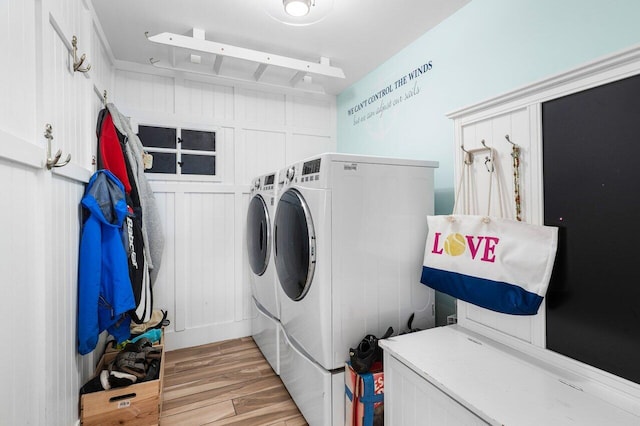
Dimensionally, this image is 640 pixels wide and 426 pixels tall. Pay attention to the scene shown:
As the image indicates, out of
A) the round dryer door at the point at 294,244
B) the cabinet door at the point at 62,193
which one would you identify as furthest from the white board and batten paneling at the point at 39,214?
the round dryer door at the point at 294,244

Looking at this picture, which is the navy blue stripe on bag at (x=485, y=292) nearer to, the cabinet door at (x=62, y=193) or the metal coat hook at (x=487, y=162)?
the metal coat hook at (x=487, y=162)

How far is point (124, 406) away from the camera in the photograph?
5.26ft

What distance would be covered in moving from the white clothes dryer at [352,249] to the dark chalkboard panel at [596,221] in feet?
2.08

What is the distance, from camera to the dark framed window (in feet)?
8.80

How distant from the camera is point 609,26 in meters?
1.27

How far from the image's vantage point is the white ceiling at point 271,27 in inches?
73.9

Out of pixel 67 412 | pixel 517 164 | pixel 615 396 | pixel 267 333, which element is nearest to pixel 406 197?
pixel 517 164

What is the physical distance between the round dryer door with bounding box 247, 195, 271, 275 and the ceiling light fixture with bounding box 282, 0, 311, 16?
123cm

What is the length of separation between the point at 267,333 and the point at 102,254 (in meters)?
1.24

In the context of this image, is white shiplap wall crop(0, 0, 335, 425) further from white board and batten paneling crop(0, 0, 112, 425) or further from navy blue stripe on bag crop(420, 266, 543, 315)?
navy blue stripe on bag crop(420, 266, 543, 315)

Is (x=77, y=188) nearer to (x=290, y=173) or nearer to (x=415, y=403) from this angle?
(x=290, y=173)

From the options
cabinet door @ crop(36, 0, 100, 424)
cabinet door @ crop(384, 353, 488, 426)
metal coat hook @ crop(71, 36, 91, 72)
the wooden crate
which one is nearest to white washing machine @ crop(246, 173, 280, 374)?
the wooden crate

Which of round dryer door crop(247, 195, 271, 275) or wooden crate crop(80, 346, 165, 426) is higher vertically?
round dryer door crop(247, 195, 271, 275)

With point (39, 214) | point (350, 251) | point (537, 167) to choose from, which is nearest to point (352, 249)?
point (350, 251)
